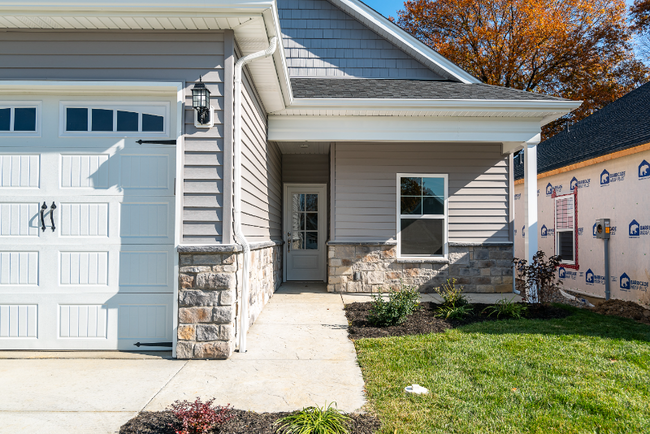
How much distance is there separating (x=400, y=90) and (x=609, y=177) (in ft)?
13.1

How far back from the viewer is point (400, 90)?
7230 millimetres

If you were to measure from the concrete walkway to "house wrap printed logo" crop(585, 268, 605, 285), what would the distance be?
229 inches

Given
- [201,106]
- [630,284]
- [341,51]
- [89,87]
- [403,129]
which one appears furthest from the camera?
[341,51]

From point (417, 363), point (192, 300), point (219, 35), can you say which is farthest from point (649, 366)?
point (219, 35)

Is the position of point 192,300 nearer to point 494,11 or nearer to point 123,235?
point 123,235

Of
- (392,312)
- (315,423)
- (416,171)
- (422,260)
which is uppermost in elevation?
(416,171)

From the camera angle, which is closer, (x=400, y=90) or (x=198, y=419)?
(x=198, y=419)

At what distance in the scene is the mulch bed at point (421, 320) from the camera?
4824 millimetres

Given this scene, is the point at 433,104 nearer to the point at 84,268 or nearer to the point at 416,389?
the point at 416,389

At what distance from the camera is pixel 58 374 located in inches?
137

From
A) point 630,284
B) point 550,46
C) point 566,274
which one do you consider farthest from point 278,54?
point 550,46

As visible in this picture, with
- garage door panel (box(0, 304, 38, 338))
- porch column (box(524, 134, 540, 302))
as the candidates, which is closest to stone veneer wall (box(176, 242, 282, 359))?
garage door panel (box(0, 304, 38, 338))

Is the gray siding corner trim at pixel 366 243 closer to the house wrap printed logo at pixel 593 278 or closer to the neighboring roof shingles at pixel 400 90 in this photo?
the neighboring roof shingles at pixel 400 90

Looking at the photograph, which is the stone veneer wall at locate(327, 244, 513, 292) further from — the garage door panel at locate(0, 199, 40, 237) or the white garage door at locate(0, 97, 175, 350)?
the garage door panel at locate(0, 199, 40, 237)
